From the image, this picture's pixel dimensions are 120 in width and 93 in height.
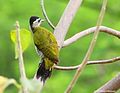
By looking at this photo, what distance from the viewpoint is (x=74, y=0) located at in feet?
2.28

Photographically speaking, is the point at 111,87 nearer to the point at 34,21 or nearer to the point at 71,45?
the point at 34,21

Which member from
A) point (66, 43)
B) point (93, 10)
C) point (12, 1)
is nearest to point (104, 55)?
point (93, 10)

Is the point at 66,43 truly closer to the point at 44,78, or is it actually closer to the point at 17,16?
the point at 44,78

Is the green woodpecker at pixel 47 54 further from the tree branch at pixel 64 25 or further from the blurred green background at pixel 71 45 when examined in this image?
the blurred green background at pixel 71 45

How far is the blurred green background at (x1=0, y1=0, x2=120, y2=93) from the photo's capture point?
321cm

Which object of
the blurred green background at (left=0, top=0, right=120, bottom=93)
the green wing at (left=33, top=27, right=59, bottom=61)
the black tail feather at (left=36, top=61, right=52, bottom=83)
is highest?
the green wing at (left=33, top=27, right=59, bottom=61)

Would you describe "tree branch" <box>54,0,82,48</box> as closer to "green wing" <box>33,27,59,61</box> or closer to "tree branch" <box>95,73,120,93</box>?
"green wing" <box>33,27,59,61</box>

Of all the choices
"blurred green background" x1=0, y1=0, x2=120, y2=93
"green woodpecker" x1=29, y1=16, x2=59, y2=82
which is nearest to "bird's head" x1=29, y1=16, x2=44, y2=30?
"green woodpecker" x1=29, y1=16, x2=59, y2=82

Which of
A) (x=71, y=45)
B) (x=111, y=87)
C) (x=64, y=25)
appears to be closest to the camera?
(x=111, y=87)

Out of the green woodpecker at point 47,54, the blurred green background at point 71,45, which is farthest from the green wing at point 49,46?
the blurred green background at point 71,45

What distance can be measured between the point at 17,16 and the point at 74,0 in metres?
2.96

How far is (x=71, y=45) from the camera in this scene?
352 centimetres

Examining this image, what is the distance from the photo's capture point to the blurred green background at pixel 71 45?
3.21m

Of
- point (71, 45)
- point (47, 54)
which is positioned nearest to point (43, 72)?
point (47, 54)
